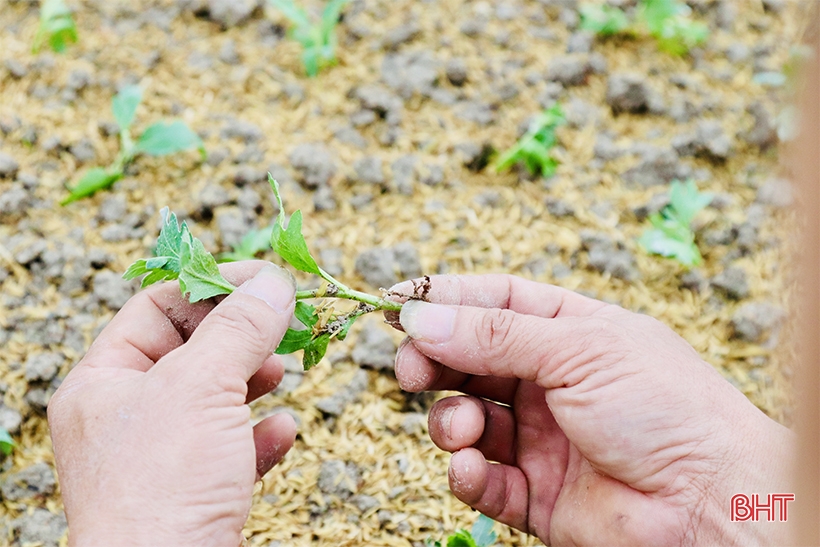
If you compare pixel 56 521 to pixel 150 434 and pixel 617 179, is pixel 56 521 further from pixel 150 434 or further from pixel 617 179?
pixel 617 179

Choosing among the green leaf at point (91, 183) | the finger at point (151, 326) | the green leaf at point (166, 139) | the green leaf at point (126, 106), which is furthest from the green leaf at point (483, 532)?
the green leaf at point (126, 106)

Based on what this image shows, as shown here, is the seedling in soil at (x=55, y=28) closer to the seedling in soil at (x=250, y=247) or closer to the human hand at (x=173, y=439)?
the seedling in soil at (x=250, y=247)

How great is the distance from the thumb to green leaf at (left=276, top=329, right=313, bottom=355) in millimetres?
99

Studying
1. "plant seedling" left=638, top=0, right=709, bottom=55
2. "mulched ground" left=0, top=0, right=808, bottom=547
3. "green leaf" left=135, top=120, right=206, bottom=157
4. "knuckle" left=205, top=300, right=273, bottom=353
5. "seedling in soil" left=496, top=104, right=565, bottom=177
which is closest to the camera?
"knuckle" left=205, top=300, right=273, bottom=353

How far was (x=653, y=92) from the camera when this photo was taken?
299 cm

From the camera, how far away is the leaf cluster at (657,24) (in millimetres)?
3166

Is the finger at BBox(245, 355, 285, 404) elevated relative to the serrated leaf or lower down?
lower down

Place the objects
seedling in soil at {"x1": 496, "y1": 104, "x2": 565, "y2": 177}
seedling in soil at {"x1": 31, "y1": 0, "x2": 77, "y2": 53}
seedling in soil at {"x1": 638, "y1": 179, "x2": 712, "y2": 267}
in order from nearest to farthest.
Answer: seedling in soil at {"x1": 638, "y1": 179, "x2": 712, "y2": 267} → seedling in soil at {"x1": 496, "y1": 104, "x2": 565, "y2": 177} → seedling in soil at {"x1": 31, "y1": 0, "x2": 77, "y2": 53}

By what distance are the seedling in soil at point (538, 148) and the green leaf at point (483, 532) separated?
133cm

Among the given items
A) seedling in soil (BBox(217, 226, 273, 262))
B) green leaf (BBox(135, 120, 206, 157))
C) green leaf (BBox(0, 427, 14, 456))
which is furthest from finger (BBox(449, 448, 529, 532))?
green leaf (BBox(135, 120, 206, 157))

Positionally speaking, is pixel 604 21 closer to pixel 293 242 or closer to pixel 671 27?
pixel 671 27

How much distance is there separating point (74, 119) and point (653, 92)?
229 centimetres

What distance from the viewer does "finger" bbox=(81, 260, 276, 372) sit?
1500 mm

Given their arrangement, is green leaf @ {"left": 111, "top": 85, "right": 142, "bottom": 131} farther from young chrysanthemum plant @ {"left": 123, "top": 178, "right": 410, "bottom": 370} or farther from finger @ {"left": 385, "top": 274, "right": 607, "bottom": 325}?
finger @ {"left": 385, "top": 274, "right": 607, "bottom": 325}
